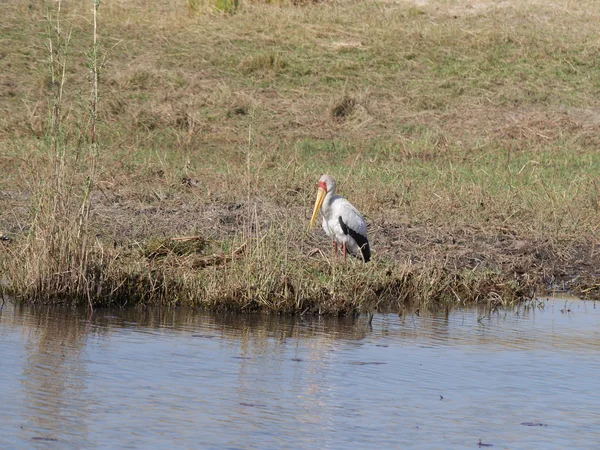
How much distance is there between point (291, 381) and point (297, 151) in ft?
30.3

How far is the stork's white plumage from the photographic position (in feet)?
28.9

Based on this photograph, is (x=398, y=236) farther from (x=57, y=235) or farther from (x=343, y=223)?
(x=57, y=235)

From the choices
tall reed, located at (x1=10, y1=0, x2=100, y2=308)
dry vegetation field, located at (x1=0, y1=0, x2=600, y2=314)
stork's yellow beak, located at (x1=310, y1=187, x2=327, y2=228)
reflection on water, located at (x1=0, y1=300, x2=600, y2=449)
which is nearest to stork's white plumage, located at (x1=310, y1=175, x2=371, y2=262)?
stork's yellow beak, located at (x1=310, y1=187, x2=327, y2=228)

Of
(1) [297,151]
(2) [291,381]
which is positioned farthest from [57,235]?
(1) [297,151]

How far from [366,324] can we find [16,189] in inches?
203

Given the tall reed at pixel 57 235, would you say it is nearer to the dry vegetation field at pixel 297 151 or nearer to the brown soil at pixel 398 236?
the dry vegetation field at pixel 297 151

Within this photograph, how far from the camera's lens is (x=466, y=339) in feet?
23.4

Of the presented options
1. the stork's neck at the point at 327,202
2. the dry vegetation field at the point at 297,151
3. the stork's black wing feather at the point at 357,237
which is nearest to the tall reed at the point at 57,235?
the dry vegetation field at the point at 297,151

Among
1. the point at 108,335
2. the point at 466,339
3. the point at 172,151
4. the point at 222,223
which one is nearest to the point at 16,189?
the point at 222,223

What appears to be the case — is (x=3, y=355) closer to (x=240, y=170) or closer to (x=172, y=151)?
(x=240, y=170)

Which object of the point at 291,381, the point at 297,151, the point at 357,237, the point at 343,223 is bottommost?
the point at 291,381

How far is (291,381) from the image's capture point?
5863 millimetres

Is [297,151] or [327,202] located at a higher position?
[297,151]

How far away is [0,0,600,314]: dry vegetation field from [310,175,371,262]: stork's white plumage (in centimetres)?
25
